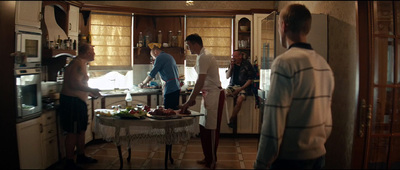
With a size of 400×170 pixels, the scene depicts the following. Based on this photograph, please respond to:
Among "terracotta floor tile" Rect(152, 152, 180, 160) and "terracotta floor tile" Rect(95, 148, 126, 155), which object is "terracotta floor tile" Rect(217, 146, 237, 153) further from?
"terracotta floor tile" Rect(95, 148, 126, 155)

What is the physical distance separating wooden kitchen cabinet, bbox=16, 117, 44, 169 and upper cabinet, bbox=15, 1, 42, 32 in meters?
0.40

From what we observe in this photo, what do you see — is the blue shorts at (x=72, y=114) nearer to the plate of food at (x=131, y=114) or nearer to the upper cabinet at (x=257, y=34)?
the plate of food at (x=131, y=114)

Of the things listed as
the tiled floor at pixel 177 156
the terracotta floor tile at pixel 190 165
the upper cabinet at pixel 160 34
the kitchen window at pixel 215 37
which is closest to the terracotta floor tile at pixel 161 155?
the tiled floor at pixel 177 156

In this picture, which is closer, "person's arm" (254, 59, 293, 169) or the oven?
"person's arm" (254, 59, 293, 169)

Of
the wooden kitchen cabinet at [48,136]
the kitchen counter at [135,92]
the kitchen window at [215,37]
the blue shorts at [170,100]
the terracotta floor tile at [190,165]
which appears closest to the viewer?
the wooden kitchen cabinet at [48,136]

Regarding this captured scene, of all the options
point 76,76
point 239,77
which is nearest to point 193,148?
point 239,77

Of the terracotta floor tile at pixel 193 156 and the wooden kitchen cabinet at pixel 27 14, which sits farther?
the terracotta floor tile at pixel 193 156

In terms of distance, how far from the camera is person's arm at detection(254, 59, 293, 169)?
97cm

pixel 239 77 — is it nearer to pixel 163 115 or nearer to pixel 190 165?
pixel 190 165

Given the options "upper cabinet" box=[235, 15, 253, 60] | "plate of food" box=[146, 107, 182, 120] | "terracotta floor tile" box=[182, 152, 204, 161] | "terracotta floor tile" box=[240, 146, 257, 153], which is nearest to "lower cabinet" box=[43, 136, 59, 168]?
"plate of food" box=[146, 107, 182, 120]

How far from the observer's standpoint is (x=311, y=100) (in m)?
1.01

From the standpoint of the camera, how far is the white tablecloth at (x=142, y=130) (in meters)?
2.08

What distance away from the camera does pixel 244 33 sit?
3814mm

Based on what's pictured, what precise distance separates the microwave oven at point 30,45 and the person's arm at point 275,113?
3.27 feet
